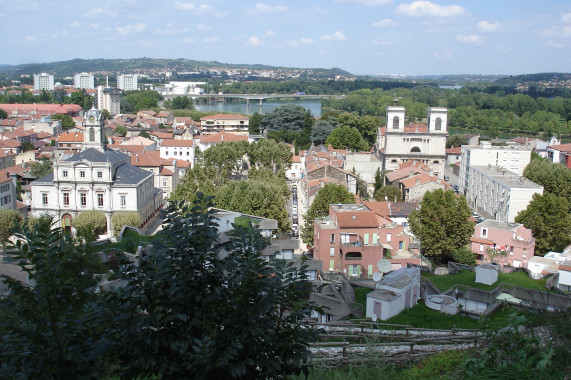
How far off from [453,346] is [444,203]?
9.30 meters

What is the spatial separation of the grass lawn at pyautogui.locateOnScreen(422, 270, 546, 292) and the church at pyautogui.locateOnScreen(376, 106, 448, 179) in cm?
1372

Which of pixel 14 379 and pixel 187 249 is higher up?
pixel 187 249

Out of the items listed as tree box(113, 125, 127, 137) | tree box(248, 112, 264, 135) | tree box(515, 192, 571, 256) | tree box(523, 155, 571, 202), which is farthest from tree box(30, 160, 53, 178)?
tree box(523, 155, 571, 202)

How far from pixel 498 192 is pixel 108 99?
4589cm

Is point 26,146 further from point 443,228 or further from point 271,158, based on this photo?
point 443,228

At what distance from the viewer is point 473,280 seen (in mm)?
12281

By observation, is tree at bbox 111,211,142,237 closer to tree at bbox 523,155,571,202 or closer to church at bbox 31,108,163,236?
church at bbox 31,108,163,236

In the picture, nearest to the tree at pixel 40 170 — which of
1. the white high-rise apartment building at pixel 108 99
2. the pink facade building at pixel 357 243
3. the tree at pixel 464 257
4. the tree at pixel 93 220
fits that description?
Answer: the tree at pixel 93 220

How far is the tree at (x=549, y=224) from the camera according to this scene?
50.9 feet

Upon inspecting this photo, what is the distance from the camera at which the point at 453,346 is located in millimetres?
6359

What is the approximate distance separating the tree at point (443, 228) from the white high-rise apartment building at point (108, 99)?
1831 inches

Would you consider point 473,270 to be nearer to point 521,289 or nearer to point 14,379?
point 521,289

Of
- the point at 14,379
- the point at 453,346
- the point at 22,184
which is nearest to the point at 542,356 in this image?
the point at 453,346

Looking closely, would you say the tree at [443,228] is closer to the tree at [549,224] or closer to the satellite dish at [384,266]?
the tree at [549,224]
